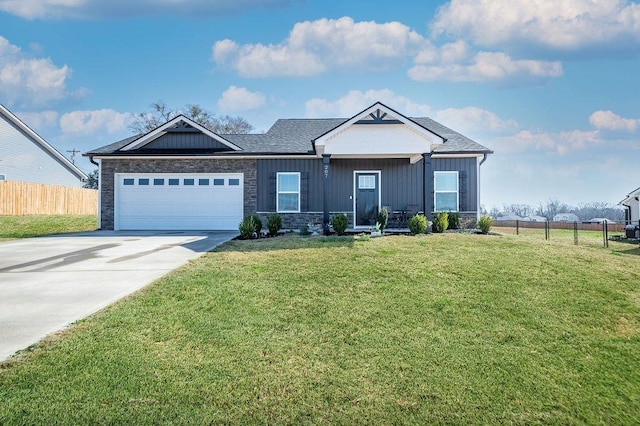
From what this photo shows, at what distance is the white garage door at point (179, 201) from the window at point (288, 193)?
1.69 metres

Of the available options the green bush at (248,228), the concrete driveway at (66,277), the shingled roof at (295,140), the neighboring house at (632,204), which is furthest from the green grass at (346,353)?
the neighboring house at (632,204)

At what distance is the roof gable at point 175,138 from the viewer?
15.6 m

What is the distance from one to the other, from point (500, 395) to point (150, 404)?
2992mm

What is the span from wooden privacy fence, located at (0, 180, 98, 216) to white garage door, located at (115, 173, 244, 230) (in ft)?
33.5

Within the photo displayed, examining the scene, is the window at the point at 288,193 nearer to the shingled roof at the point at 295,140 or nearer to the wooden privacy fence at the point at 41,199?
the shingled roof at the point at 295,140

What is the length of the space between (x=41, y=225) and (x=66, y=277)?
13731mm

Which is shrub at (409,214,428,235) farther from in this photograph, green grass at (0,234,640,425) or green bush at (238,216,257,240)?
green grass at (0,234,640,425)

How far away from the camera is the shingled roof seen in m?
14.9

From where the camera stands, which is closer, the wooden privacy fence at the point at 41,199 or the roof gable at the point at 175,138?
the roof gable at the point at 175,138

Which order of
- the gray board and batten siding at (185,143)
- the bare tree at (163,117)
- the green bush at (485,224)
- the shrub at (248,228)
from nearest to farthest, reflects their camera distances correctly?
the shrub at (248,228) < the green bush at (485,224) < the gray board and batten siding at (185,143) < the bare tree at (163,117)

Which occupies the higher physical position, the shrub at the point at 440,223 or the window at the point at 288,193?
the window at the point at 288,193

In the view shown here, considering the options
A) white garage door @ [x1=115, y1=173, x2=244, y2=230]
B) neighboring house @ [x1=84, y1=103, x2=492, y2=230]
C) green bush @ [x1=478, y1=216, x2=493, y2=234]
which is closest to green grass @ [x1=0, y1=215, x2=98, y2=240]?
neighboring house @ [x1=84, y1=103, x2=492, y2=230]

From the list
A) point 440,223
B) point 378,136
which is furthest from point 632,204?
point 378,136

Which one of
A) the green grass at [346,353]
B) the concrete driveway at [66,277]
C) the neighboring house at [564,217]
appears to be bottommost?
the green grass at [346,353]
